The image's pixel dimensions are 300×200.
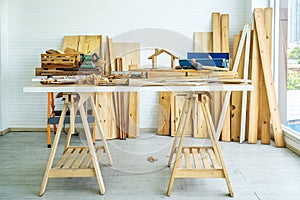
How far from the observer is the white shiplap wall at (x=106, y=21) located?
515 cm

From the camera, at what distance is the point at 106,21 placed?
5191mm

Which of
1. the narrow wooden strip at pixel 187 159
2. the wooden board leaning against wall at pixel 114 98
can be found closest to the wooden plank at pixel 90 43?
the wooden board leaning against wall at pixel 114 98

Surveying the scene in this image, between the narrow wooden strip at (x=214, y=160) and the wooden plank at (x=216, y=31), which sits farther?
the wooden plank at (x=216, y=31)

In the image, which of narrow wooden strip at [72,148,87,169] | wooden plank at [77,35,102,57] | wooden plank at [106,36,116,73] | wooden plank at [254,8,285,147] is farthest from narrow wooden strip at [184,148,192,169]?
wooden plank at [77,35,102,57]

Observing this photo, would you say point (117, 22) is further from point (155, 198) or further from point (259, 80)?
point (155, 198)

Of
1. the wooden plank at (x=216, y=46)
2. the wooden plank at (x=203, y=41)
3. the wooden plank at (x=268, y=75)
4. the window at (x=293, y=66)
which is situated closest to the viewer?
the window at (x=293, y=66)

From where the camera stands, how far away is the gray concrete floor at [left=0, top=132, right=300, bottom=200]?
2910mm

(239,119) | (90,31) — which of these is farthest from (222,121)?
(90,31)

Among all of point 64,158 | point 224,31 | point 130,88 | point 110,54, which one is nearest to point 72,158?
point 64,158

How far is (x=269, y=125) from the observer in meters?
4.57

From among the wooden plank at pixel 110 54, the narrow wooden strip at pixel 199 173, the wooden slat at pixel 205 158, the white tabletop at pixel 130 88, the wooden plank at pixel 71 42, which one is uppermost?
the wooden plank at pixel 71 42

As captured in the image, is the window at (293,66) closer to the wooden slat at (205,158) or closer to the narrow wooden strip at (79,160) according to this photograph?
the wooden slat at (205,158)

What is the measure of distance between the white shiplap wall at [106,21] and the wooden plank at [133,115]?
56cm

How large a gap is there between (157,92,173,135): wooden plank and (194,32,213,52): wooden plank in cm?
76
